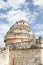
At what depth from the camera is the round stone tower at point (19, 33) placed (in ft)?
60.4

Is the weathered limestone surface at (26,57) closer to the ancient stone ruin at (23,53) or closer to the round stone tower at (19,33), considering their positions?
the ancient stone ruin at (23,53)

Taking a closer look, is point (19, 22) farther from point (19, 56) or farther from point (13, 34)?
point (19, 56)

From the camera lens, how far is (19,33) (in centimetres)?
1850

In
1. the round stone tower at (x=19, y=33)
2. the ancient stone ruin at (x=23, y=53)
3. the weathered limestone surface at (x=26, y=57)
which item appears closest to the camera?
the ancient stone ruin at (x=23, y=53)

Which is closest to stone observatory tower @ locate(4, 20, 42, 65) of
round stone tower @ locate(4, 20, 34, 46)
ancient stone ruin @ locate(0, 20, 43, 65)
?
ancient stone ruin @ locate(0, 20, 43, 65)

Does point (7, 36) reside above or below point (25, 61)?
above

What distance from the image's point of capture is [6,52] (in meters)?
15.6

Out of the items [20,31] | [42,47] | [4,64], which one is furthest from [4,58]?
[20,31]

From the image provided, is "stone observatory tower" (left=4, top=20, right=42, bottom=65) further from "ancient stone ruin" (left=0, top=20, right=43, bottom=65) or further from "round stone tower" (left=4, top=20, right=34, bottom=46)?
"round stone tower" (left=4, top=20, right=34, bottom=46)

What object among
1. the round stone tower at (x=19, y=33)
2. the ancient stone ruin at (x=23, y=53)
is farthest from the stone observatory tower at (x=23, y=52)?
the round stone tower at (x=19, y=33)

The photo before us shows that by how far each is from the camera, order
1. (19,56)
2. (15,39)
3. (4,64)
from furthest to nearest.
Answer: (15,39), (19,56), (4,64)

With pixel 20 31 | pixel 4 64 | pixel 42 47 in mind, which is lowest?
pixel 4 64

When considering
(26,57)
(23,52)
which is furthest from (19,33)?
(26,57)

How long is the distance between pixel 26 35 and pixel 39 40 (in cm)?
311
